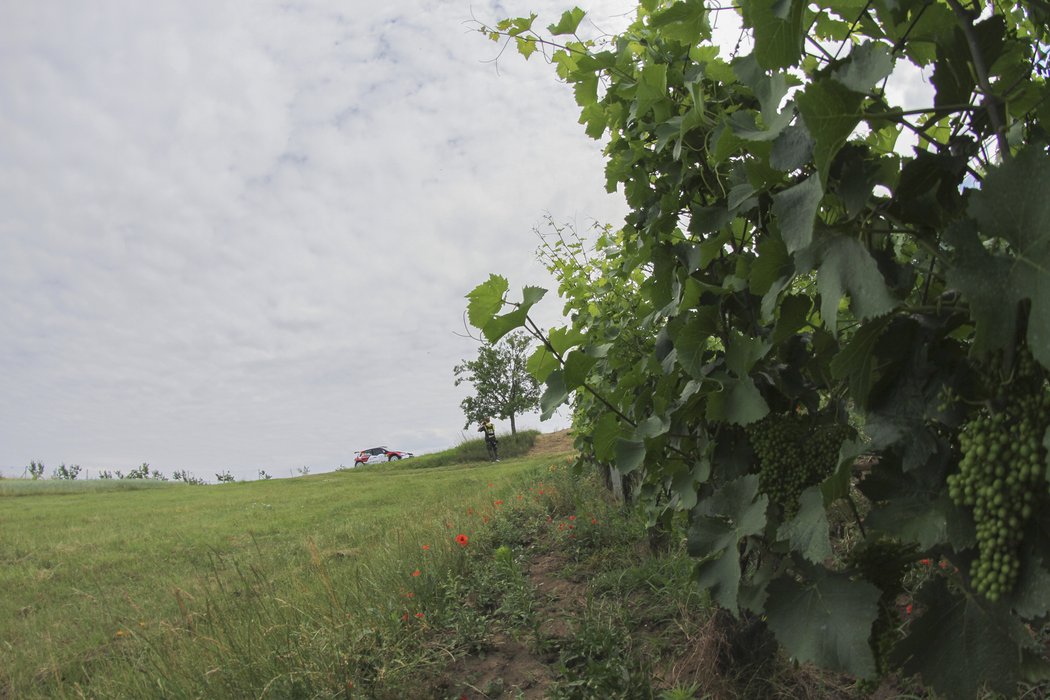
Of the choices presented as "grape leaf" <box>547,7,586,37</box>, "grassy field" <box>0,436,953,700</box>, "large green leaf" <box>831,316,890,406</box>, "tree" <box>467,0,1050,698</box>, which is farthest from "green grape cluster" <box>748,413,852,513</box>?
"grape leaf" <box>547,7,586,37</box>

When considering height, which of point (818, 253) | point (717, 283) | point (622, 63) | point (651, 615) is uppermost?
point (622, 63)

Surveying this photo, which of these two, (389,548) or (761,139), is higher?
(761,139)

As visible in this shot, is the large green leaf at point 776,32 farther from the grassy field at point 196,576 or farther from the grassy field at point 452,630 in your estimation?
the grassy field at point 196,576

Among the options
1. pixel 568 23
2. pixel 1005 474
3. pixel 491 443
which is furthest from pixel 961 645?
pixel 491 443

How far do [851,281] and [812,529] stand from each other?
0.50 m

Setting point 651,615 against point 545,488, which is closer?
point 651,615

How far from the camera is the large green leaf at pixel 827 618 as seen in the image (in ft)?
4.01

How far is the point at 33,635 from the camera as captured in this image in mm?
5613

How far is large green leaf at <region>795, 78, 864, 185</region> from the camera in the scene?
0.93m

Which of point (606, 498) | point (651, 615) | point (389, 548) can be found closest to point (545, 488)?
point (606, 498)

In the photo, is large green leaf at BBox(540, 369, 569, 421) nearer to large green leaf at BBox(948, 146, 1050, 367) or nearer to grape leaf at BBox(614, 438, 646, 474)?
grape leaf at BBox(614, 438, 646, 474)

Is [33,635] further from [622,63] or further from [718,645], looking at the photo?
[622,63]

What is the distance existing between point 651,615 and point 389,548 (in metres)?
2.58

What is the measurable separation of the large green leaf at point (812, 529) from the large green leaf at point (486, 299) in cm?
97
